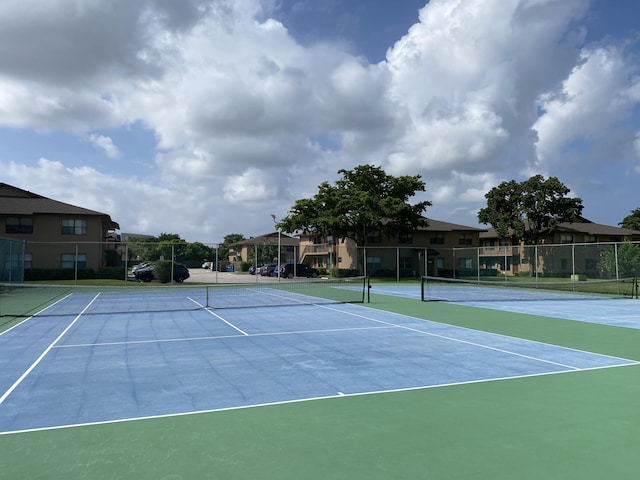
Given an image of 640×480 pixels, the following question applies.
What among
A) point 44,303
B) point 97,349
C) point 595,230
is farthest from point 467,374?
point 595,230

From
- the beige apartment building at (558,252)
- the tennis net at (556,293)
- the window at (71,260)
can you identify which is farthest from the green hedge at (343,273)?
the window at (71,260)

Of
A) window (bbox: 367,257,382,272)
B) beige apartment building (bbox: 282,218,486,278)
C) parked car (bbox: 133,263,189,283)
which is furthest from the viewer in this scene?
window (bbox: 367,257,382,272)

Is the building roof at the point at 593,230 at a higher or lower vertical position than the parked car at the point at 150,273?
higher

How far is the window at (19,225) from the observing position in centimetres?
3981

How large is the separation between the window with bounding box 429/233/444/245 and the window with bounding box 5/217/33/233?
39325 mm

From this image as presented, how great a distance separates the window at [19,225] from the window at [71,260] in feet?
14.0

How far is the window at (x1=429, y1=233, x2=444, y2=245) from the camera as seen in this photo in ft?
186

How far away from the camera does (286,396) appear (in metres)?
6.86

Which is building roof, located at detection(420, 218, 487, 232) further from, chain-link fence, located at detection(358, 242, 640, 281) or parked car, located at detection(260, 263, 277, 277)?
parked car, located at detection(260, 263, 277, 277)

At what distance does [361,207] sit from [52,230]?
25451mm

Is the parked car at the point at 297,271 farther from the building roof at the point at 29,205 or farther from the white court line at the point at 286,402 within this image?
the white court line at the point at 286,402

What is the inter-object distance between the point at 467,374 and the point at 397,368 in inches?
46.0

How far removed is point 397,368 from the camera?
8.66 m

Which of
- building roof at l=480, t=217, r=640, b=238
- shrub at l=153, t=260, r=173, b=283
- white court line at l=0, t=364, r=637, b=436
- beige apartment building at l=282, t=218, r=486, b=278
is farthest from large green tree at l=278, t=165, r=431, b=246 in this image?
white court line at l=0, t=364, r=637, b=436
